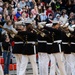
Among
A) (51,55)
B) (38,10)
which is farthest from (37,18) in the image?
(51,55)

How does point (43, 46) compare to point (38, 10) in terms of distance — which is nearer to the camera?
point (43, 46)

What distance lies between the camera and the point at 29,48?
15.2 metres

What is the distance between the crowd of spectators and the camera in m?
19.5

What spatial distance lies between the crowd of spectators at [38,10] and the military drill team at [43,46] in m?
2.75

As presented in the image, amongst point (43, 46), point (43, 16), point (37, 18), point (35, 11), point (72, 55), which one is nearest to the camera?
point (43, 46)

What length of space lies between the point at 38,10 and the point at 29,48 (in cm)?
647

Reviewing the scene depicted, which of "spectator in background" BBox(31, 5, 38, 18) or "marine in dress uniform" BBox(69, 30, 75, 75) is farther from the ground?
"spectator in background" BBox(31, 5, 38, 18)

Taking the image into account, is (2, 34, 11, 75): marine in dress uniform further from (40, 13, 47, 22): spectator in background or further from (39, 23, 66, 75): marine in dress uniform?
(40, 13, 47, 22): spectator in background

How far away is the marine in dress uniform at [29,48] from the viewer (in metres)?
15.0

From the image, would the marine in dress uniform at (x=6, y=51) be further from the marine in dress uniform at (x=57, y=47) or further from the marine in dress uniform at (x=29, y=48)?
the marine in dress uniform at (x=57, y=47)

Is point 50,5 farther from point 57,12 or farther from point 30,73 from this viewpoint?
point 30,73

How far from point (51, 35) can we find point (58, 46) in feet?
1.62

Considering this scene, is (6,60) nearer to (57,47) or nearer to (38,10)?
(57,47)

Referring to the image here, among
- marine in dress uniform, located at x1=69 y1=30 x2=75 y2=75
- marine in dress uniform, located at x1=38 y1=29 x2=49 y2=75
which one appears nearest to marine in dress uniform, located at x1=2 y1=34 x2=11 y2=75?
marine in dress uniform, located at x1=38 y1=29 x2=49 y2=75
